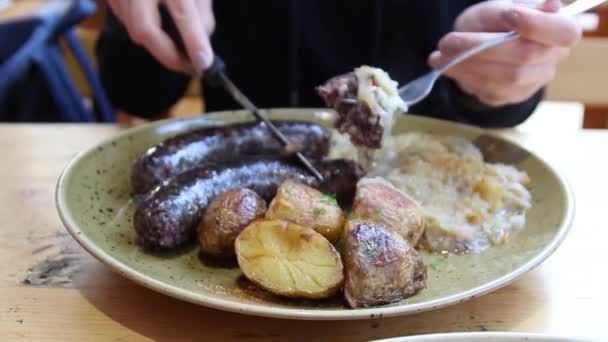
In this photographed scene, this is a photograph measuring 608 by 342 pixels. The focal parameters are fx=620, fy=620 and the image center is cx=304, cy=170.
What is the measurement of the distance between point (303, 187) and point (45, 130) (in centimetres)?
111

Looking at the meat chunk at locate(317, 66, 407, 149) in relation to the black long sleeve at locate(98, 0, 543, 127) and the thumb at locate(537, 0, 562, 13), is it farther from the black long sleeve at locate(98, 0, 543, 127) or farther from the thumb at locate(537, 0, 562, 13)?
the black long sleeve at locate(98, 0, 543, 127)

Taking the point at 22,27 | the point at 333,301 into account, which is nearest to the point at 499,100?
the point at 333,301

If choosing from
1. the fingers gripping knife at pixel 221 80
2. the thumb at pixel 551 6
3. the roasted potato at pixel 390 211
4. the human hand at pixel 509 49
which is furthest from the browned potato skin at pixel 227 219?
the thumb at pixel 551 6

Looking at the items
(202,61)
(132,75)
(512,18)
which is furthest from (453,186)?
(132,75)

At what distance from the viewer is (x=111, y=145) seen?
160cm

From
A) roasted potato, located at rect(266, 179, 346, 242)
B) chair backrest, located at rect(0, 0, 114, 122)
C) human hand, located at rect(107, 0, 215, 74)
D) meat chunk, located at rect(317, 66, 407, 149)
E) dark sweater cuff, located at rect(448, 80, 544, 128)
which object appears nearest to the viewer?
roasted potato, located at rect(266, 179, 346, 242)

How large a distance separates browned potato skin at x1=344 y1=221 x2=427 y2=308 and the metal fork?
577 mm

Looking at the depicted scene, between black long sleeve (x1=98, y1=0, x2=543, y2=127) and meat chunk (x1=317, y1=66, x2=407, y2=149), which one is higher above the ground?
meat chunk (x1=317, y1=66, x2=407, y2=149)

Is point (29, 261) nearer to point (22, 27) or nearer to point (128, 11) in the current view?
point (128, 11)

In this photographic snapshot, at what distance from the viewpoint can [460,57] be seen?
152 centimetres

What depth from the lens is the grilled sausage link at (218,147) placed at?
1.46m

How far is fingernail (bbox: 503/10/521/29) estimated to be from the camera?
148cm

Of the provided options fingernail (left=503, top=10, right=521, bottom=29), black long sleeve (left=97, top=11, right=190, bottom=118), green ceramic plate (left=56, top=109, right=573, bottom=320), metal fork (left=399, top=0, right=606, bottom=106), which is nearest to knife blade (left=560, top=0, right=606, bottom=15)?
metal fork (left=399, top=0, right=606, bottom=106)

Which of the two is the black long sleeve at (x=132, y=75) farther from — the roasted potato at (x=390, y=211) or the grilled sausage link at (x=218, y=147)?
the roasted potato at (x=390, y=211)
